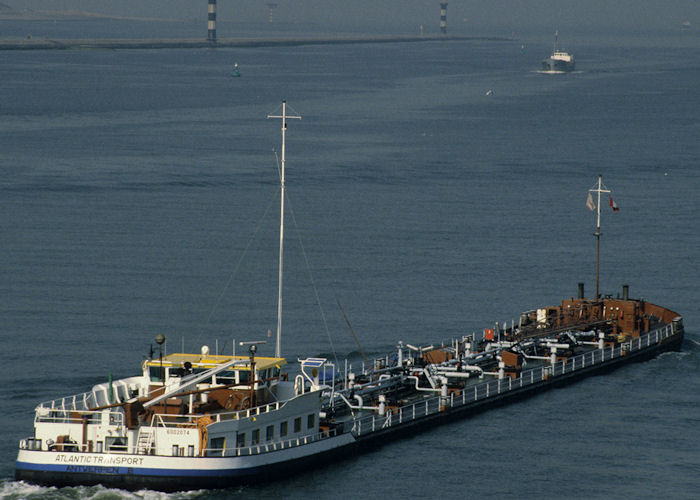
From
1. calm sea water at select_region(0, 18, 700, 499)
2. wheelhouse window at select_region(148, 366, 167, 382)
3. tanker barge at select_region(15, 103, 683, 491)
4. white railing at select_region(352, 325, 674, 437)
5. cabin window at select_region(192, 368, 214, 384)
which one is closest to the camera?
tanker barge at select_region(15, 103, 683, 491)

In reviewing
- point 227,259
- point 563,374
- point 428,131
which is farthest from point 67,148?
point 563,374

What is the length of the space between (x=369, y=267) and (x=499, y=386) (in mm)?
33233

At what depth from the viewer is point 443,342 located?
73.0m

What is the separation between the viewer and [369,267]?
94750mm

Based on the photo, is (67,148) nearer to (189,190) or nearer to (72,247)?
(189,190)

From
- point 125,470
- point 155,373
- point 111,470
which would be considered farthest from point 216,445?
point 155,373

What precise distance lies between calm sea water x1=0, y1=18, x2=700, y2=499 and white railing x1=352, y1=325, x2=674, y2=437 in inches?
42.3

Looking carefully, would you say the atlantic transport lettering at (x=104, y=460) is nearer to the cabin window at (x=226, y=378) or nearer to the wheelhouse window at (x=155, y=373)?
the wheelhouse window at (x=155, y=373)

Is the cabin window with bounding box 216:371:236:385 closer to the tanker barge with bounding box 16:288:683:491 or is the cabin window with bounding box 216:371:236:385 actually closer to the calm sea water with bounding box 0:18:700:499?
the tanker barge with bounding box 16:288:683:491

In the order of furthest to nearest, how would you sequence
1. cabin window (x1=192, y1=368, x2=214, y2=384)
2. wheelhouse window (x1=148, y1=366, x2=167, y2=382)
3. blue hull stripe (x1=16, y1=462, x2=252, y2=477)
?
wheelhouse window (x1=148, y1=366, x2=167, y2=382), cabin window (x1=192, y1=368, x2=214, y2=384), blue hull stripe (x1=16, y1=462, x2=252, y2=477)

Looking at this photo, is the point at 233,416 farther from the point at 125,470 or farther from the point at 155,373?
the point at 125,470

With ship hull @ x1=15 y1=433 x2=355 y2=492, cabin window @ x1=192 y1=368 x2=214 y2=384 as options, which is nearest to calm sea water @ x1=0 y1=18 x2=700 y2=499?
ship hull @ x1=15 y1=433 x2=355 y2=492

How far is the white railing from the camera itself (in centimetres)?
5612

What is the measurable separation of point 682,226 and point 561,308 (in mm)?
42376
